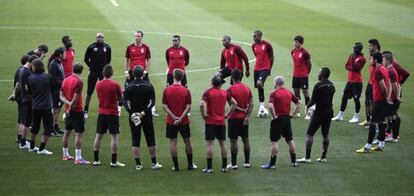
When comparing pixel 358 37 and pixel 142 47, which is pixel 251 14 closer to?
pixel 358 37

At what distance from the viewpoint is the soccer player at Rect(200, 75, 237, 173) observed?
1934cm

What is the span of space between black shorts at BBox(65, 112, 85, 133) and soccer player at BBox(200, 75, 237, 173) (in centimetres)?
277

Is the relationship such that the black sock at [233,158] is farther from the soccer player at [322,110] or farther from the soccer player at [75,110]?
the soccer player at [75,110]

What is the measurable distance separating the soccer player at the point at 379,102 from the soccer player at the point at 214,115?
12.6 ft

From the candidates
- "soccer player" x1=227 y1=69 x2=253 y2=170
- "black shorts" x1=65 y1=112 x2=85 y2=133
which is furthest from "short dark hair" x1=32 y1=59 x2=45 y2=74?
"soccer player" x1=227 y1=69 x2=253 y2=170

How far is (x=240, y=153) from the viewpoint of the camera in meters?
21.4

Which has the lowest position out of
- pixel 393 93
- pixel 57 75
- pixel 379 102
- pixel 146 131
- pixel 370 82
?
pixel 146 131

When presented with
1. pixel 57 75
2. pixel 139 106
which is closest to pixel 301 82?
pixel 57 75

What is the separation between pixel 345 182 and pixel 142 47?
8793 mm

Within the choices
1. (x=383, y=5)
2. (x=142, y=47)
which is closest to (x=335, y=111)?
(x=142, y=47)

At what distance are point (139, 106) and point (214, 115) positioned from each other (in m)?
1.60

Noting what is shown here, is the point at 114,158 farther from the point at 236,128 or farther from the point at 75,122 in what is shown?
the point at 236,128

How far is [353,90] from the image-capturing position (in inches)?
990

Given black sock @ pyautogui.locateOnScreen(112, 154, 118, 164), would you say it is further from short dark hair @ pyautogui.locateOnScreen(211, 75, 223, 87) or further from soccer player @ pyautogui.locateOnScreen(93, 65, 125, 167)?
short dark hair @ pyautogui.locateOnScreen(211, 75, 223, 87)
